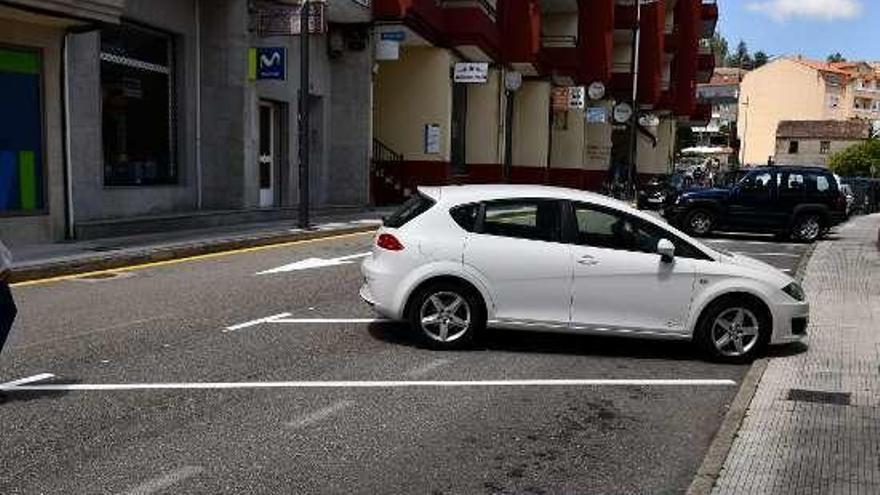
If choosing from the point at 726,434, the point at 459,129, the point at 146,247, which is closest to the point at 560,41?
the point at 459,129

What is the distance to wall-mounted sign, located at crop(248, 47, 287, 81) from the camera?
19656 millimetres

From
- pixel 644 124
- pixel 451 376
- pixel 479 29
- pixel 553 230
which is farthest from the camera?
pixel 644 124

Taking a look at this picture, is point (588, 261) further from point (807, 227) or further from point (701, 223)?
point (807, 227)

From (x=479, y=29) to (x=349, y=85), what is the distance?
524 centimetres

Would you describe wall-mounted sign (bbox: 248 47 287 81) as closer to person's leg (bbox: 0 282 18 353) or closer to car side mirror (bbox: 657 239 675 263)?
car side mirror (bbox: 657 239 675 263)

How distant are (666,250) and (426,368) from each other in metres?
2.35

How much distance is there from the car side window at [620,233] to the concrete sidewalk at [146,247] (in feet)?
24.1

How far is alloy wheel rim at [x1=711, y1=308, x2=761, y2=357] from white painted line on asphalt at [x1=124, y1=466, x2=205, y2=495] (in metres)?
5.04

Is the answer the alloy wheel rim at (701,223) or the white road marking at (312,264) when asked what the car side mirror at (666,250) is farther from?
the alloy wheel rim at (701,223)

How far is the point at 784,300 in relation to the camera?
8.38 meters

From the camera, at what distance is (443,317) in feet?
27.6

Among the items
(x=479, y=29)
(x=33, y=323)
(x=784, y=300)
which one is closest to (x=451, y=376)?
(x=784, y=300)

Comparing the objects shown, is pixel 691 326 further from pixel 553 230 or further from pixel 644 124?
pixel 644 124

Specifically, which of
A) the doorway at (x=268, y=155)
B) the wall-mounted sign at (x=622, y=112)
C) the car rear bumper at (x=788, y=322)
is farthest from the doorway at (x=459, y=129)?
the car rear bumper at (x=788, y=322)
